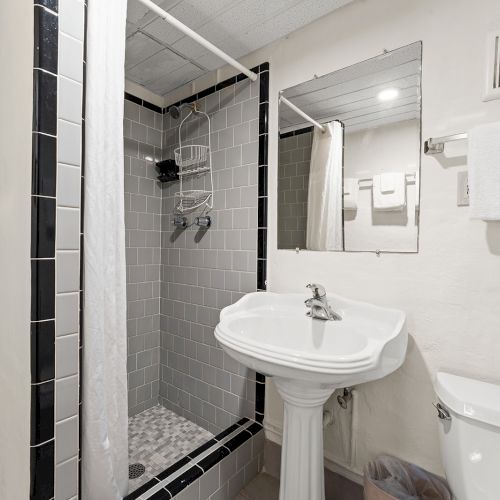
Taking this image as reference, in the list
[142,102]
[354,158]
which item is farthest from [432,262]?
[142,102]

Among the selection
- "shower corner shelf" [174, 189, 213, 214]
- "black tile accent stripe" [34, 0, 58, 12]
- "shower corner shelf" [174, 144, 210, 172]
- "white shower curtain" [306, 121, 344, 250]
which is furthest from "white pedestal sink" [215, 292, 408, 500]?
"black tile accent stripe" [34, 0, 58, 12]

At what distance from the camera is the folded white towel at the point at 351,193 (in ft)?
4.27

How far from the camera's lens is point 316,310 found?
1.26 m

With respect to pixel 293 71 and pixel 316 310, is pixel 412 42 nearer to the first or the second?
pixel 293 71

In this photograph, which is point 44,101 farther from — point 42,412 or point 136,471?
point 136,471

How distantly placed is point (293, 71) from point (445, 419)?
5.04ft

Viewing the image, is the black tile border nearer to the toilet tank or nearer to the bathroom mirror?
the bathroom mirror

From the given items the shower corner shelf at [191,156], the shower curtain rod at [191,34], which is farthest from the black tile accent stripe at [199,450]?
the shower curtain rod at [191,34]

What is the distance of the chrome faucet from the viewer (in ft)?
4.08

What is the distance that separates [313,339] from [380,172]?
2.42ft

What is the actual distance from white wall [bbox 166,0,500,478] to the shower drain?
1.02 m

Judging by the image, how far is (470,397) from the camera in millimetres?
875

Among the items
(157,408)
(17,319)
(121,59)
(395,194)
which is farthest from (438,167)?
(157,408)

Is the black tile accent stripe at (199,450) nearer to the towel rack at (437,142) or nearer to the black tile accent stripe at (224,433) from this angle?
the black tile accent stripe at (224,433)
